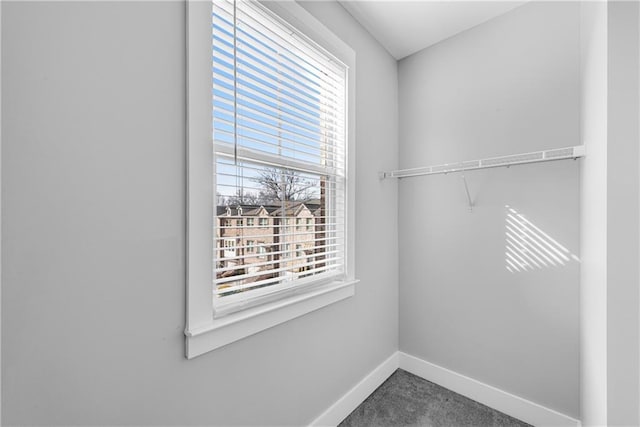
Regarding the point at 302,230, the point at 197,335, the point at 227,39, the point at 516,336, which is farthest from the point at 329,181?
the point at 516,336

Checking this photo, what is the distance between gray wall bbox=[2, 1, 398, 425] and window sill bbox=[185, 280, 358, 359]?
51 mm

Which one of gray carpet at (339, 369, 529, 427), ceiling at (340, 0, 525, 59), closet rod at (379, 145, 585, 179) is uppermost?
ceiling at (340, 0, 525, 59)

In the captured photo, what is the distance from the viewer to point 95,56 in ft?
2.48

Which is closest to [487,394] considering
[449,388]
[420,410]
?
[449,388]

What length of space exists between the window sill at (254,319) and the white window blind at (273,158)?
0.05 meters

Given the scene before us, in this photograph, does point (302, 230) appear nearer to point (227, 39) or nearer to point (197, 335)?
point (197, 335)

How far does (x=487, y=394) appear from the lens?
5.73 ft

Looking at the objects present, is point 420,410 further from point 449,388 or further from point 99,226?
point 99,226

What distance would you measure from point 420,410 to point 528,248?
3.88ft

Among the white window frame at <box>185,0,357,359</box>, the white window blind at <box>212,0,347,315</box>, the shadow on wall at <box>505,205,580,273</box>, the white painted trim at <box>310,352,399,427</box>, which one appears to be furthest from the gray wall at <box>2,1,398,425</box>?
the shadow on wall at <box>505,205,580,273</box>

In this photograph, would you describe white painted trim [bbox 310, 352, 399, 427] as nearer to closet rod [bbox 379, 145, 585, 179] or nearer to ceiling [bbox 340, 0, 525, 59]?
closet rod [bbox 379, 145, 585, 179]

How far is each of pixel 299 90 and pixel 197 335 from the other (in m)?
1.18

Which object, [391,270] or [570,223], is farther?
[391,270]

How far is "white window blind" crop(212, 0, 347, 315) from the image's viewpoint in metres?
1.08
